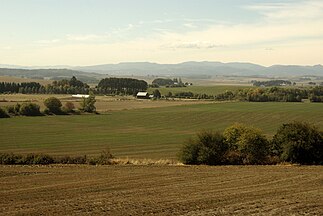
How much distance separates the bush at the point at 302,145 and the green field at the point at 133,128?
40.7 feet

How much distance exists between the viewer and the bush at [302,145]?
39.2 meters

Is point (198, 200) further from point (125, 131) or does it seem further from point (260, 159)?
point (125, 131)

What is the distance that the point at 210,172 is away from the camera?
33.3m

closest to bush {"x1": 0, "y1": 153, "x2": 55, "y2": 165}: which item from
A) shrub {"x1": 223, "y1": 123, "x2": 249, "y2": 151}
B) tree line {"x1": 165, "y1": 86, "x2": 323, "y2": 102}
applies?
shrub {"x1": 223, "y1": 123, "x2": 249, "y2": 151}

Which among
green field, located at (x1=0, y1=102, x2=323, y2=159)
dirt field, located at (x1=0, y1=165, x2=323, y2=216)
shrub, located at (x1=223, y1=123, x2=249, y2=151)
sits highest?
shrub, located at (x1=223, y1=123, x2=249, y2=151)

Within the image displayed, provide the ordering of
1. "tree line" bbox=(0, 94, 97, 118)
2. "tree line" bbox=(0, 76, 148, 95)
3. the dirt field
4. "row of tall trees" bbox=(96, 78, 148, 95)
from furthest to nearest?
"row of tall trees" bbox=(96, 78, 148, 95)
"tree line" bbox=(0, 76, 148, 95)
"tree line" bbox=(0, 94, 97, 118)
the dirt field

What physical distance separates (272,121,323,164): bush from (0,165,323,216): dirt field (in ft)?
10.1

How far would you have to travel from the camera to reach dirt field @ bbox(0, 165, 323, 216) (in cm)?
1995

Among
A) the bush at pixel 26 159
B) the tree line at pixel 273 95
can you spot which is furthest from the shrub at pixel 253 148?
the tree line at pixel 273 95

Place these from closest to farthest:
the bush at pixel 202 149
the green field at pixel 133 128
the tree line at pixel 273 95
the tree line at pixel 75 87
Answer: the bush at pixel 202 149, the green field at pixel 133 128, the tree line at pixel 273 95, the tree line at pixel 75 87

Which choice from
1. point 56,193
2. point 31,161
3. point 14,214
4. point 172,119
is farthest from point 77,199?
point 172,119

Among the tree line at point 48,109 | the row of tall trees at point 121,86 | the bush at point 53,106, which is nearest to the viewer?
the tree line at point 48,109

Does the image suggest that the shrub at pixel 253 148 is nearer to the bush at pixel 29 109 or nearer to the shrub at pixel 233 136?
the shrub at pixel 233 136

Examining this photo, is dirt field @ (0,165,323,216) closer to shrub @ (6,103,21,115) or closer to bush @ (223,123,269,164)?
bush @ (223,123,269,164)
